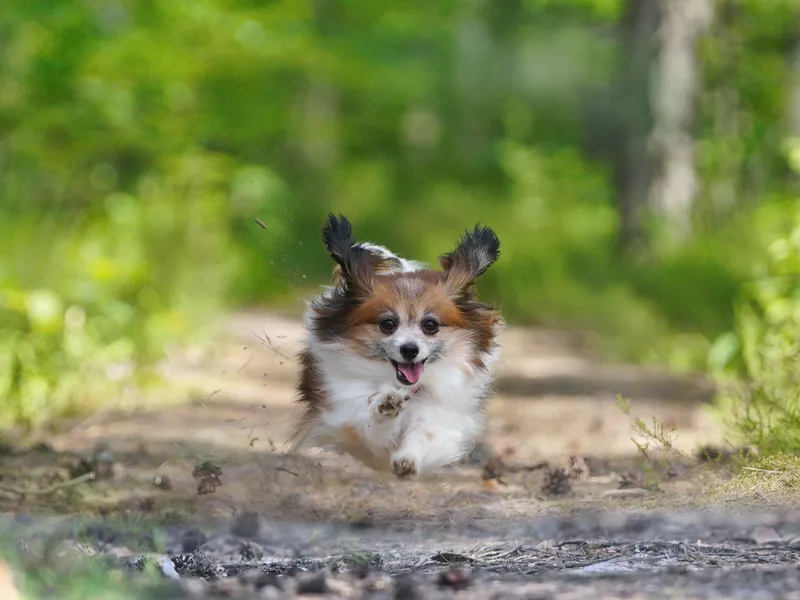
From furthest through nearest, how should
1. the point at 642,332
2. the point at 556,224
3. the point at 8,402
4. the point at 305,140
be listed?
the point at 305,140 → the point at 556,224 → the point at 642,332 → the point at 8,402

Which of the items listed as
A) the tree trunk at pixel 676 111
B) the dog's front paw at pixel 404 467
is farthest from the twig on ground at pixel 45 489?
the tree trunk at pixel 676 111

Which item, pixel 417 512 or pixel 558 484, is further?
pixel 558 484

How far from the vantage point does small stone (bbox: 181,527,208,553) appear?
5289 millimetres

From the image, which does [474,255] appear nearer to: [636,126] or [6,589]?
[6,589]

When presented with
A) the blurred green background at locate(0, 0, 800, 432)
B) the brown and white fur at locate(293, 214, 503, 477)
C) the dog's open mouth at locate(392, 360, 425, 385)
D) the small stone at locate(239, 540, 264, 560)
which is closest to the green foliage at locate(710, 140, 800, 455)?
the blurred green background at locate(0, 0, 800, 432)

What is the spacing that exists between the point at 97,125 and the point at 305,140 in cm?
1327

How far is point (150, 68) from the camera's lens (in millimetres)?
13703

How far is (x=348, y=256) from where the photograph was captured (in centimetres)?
620

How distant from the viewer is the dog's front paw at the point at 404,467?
18.1 feet

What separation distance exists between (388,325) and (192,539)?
56.8 inches

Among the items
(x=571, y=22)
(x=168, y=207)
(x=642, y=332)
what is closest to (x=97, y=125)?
(x=168, y=207)

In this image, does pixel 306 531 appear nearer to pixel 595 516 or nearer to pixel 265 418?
pixel 595 516

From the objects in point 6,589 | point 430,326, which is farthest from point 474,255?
point 6,589

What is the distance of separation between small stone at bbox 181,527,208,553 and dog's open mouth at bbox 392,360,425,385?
122cm
